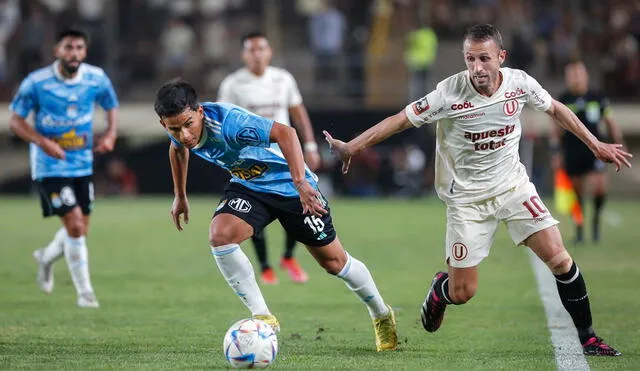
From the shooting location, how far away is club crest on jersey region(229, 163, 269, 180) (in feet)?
25.3

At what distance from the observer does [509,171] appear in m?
7.78

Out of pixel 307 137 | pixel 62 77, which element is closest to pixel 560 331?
pixel 307 137

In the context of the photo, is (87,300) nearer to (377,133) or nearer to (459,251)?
(459,251)

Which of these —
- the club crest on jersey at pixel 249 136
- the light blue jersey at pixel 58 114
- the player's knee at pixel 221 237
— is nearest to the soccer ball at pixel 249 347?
the player's knee at pixel 221 237

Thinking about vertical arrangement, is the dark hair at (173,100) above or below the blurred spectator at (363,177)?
above

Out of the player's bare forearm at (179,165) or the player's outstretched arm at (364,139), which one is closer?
the player's outstretched arm at (364,139)

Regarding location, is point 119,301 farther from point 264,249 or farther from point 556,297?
point 556,297

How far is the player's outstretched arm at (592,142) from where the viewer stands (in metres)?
7.33

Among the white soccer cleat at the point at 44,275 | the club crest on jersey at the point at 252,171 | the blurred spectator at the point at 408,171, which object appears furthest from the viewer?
the blurred spectator at the point at 408,171

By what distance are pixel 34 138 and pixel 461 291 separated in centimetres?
420

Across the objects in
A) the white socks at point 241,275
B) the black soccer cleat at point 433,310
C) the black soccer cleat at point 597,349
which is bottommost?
the black soccer cleat at point 597,349

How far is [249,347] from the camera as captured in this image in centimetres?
680

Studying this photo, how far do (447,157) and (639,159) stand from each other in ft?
74.9

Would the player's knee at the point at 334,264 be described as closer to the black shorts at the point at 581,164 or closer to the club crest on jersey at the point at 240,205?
the club crest on jersey at the point at 240,205
